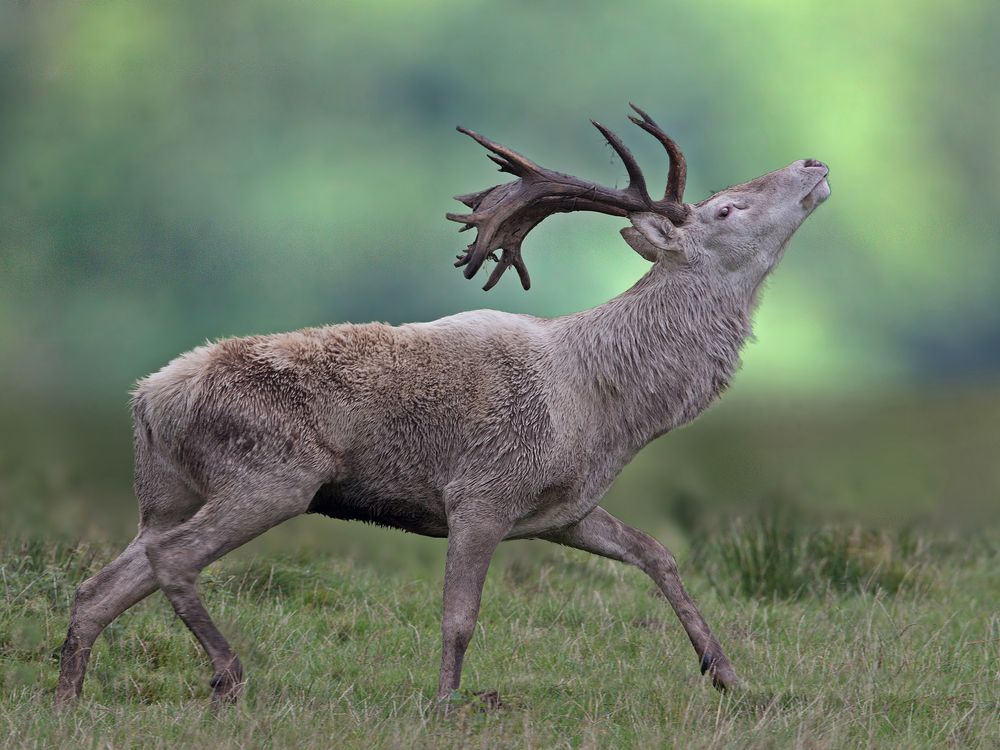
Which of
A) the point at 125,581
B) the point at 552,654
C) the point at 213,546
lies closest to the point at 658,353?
the point at 552,654

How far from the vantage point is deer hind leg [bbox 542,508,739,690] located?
6.34 m

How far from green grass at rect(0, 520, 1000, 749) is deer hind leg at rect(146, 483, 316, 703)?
0.18 meters

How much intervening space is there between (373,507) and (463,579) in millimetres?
Answer: 540

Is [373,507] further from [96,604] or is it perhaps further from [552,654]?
[552,654]

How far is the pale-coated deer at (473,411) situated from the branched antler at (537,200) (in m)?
0.01

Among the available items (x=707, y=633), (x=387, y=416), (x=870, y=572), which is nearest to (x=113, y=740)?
(x=387, y=416)

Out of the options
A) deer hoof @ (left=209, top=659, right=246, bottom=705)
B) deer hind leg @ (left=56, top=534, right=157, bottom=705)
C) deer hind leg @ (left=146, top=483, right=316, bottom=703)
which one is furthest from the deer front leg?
deer hind leg @ (left=56, top=534, right=157, bottom=705)

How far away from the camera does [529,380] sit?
618 cm

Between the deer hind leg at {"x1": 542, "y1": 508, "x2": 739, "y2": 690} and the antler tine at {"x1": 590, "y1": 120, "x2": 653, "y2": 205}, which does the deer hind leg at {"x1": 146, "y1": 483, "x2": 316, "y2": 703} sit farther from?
the antler tine at {"x1": 590, "y1": 120, "x2": 653, "y2": 205}

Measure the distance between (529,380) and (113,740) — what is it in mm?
2267

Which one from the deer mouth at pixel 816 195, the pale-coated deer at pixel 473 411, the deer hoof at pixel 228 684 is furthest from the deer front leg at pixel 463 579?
the deer mouth at pixel 816 195

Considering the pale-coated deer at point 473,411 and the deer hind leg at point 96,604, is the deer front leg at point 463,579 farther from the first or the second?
the deer hind leg at point 96,604

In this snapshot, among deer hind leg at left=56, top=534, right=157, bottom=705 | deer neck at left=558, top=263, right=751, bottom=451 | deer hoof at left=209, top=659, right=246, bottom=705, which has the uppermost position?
deer neck at left=558, top=263, right=751, bottom=451

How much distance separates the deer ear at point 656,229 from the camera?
6418 mm
